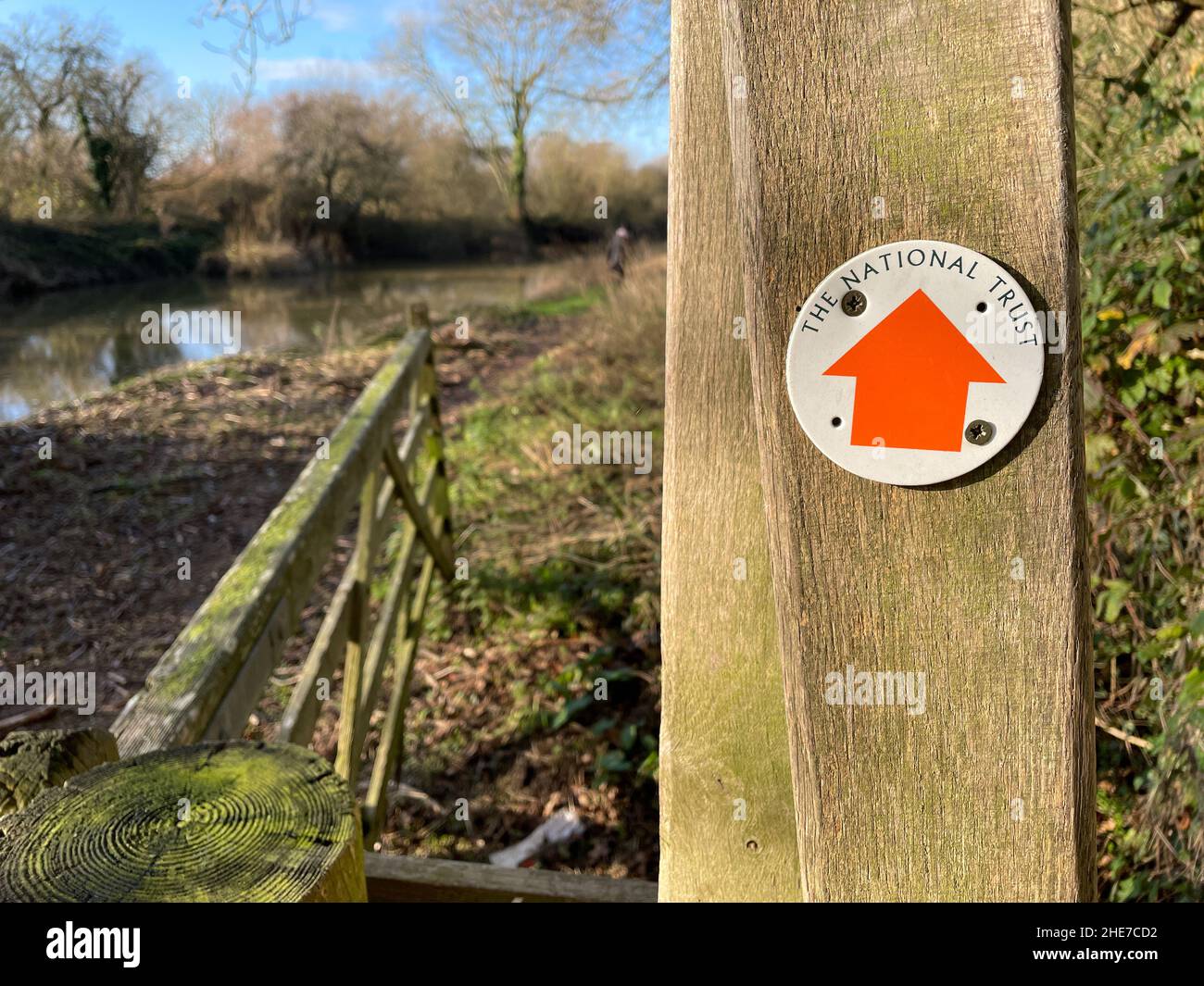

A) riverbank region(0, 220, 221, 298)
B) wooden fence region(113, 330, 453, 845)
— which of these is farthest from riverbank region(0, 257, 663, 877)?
riverbank region(0, 220, 221, 298)

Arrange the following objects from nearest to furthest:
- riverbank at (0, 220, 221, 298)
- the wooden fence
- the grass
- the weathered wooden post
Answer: the weathered wooden post → the wooden fence → the grass → riverbank at (0, 220, 221, 298)

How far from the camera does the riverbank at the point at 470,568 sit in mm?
3508

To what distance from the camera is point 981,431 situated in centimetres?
69

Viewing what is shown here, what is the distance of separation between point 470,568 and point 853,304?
469 cm

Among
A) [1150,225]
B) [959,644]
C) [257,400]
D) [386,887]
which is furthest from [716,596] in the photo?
[257,400]

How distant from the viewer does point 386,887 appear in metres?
1.97

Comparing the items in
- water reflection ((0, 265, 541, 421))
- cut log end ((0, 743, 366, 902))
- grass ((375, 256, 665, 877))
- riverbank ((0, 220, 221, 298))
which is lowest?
grass ((375, 256, 665, 877))

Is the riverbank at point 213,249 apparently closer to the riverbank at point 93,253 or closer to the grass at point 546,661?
the riverbank at point 93,253

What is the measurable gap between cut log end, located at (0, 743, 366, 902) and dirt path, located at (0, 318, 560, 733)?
3.25 metres

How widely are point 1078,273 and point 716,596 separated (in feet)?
1.50

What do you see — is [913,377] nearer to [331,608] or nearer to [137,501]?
[331,608]

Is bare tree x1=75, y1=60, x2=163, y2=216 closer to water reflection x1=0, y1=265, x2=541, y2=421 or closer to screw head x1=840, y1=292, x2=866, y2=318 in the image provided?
water reflection x1=0, y1=265, x2=541, y2=421

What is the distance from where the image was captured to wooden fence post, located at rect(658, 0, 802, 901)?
2.91ft

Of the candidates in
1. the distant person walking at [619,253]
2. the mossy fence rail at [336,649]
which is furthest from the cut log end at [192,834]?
the distant person walking at [619,253]
